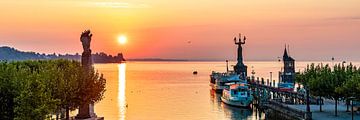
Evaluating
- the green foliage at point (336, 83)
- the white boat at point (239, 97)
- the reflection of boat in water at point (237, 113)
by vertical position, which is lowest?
the reflection of boat in water at point (237, 113)

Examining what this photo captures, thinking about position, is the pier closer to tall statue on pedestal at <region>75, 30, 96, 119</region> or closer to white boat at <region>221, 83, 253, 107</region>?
white boat at <region>221, 83, 253, 107</region>

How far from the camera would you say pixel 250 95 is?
98312 millimetres

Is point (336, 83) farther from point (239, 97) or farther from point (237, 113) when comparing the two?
point (239, 97)

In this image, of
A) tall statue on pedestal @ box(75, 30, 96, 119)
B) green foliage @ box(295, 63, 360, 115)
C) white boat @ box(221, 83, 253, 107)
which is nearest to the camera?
tall statue on pedestal @ box(75, 30, 96, 119)

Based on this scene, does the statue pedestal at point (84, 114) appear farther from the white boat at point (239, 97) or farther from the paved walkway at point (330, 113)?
the white boat at point (239, 97)

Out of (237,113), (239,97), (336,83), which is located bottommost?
(237,113)

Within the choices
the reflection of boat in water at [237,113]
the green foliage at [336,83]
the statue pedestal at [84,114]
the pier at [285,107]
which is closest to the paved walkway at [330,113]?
the pier at [285,107]

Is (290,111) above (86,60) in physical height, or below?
below

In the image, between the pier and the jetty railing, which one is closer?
the jetty railing

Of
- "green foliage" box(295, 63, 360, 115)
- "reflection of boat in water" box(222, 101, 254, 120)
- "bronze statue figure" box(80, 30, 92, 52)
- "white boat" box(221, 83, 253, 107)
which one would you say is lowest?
"reflection of boat in water" box(222, 101, 254, 120)

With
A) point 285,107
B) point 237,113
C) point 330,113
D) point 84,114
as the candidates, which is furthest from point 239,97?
point 84,114

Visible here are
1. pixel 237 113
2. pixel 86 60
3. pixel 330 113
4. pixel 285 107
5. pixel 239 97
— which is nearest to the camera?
pixel 86 60

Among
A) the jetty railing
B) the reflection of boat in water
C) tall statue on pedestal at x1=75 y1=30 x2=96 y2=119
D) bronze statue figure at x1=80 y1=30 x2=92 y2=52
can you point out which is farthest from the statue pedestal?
the reflection of boat in water

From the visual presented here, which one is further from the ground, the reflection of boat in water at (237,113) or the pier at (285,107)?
the pier at (285,107)
